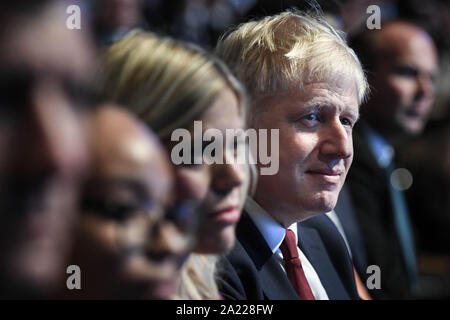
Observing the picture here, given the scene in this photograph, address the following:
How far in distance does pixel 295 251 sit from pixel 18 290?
83 centimetres

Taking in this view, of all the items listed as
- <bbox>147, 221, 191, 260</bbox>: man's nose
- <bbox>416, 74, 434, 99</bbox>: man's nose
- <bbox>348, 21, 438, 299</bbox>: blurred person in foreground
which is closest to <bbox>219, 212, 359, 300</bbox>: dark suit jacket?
<bbox>147, 221, 191, 260</bbox>: man's nose

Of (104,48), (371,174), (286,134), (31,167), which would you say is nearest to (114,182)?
(31,167)

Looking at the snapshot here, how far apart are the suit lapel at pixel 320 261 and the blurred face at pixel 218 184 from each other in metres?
0.47

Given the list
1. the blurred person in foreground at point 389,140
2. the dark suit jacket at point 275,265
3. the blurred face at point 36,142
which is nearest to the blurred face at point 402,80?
the blurred person in foreground at point 389,140

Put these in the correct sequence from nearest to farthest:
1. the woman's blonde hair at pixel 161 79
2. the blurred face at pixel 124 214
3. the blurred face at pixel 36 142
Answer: the blurred face at pixel 36 142
the blurred face at pixel 124 214
the woman's blonde hair at pixel 161 79

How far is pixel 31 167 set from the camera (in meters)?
0.80

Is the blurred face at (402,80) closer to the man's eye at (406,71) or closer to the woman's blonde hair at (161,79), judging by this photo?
the man's eye at (406,71)

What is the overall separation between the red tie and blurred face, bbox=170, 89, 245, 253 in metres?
0.38

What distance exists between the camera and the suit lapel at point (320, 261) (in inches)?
64.1

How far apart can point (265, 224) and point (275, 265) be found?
0.09m

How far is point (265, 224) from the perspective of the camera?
59.4 inches

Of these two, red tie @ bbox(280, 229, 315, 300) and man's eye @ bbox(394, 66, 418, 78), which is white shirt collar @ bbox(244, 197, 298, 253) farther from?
man's eye @ bbox(394, 66, 418, 78)

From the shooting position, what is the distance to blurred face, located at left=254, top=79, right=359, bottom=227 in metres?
1.48

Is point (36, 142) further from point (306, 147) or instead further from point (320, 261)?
point (320, 261)
